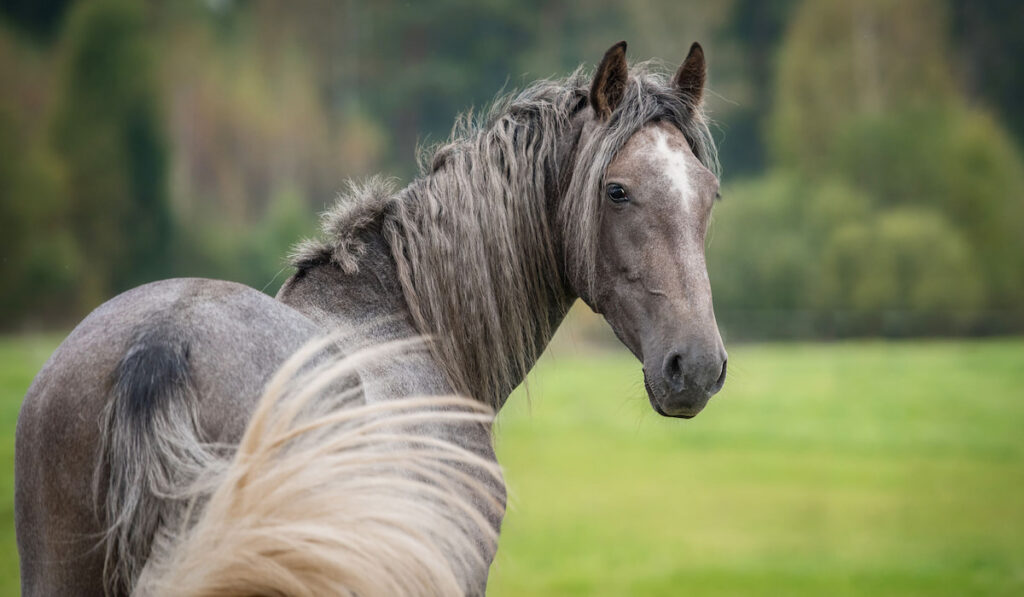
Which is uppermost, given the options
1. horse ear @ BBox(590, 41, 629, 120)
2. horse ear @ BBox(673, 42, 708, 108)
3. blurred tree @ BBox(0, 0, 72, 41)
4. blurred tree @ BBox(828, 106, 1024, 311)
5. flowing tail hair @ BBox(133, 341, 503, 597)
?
blurred tree @ BBox(828, 106, 1024, 311)

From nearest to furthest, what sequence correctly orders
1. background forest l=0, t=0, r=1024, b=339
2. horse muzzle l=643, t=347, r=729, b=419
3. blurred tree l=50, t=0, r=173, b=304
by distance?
horse muzzle l=643, t=347, r=729, b=419 < blurred tree l=50, t=0, r=173, b=304 < background forest l=0, t=0, r=1024, b=339

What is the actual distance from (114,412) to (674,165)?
158 cm

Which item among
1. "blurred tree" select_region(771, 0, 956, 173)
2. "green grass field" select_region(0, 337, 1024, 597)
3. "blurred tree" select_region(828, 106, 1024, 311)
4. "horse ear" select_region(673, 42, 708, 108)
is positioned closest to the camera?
"horse ear" select_region(673, 42, 708, 108)

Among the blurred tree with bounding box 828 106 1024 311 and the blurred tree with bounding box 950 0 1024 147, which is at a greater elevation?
the blurred tree with bounding box 950 0 1024 147

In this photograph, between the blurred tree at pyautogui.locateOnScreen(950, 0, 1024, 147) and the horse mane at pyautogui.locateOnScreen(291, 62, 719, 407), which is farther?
the blurred tree at pyautogui.locateOnScreen(950, 0, 1024, 147)

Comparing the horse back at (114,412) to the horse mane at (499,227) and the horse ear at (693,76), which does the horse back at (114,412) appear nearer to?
the horse mane at (499,227)

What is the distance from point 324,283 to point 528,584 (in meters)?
6.72

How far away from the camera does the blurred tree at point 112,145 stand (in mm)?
27359

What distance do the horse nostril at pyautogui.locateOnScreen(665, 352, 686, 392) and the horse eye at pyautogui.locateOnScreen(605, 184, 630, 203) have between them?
19.0 inches

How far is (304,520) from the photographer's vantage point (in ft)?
5.32

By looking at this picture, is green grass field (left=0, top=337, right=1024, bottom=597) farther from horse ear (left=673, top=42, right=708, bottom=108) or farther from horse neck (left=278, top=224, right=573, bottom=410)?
horse ear (left=673, top=42, right=708, bottom=108)

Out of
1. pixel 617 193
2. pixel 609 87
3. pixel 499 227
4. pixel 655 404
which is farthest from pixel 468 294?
pixel 609 87

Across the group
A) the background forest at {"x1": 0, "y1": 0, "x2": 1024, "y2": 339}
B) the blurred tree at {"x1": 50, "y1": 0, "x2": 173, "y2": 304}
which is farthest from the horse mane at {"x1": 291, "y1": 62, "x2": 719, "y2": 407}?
the blurred tree at {"x1": 50, "y1": 0, "x2": 173, "y2": 304}

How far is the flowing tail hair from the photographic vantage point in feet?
5.22
